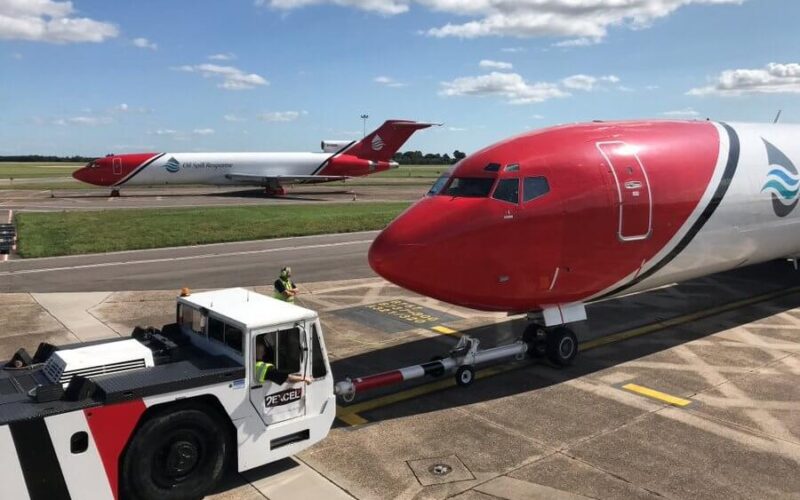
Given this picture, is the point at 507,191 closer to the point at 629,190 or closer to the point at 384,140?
the point at 629,190

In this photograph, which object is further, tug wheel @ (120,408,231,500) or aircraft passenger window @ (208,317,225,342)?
aircraft passenger window @ (208,317,225,342)

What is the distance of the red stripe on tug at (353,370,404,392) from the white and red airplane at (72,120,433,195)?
53.2 metres

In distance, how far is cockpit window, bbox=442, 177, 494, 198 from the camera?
12.0 meters

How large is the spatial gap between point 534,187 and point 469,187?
1.26 metres

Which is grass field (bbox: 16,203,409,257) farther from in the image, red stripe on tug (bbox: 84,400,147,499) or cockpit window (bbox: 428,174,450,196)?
red stripe on tug (bbox: 84,400,147,499)

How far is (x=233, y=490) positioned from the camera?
830 centimetres

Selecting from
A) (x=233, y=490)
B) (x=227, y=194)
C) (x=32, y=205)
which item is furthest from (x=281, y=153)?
(x=233, y=490)

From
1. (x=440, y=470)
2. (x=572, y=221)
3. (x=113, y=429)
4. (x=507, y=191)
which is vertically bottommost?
(x=440, y=470)

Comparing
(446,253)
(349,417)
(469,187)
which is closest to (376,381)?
(349,417)

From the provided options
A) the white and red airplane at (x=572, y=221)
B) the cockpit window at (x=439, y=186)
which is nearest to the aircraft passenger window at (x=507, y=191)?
the white and red airplane at (x=572, y=221)

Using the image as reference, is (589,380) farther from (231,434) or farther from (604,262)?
(231,434)

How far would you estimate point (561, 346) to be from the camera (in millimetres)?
13055

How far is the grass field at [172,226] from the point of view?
3069 cm

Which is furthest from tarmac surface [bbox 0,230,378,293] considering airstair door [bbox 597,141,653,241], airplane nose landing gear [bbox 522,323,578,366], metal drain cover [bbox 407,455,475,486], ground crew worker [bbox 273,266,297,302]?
metal drain cover [bbox 407,455,475,486]
